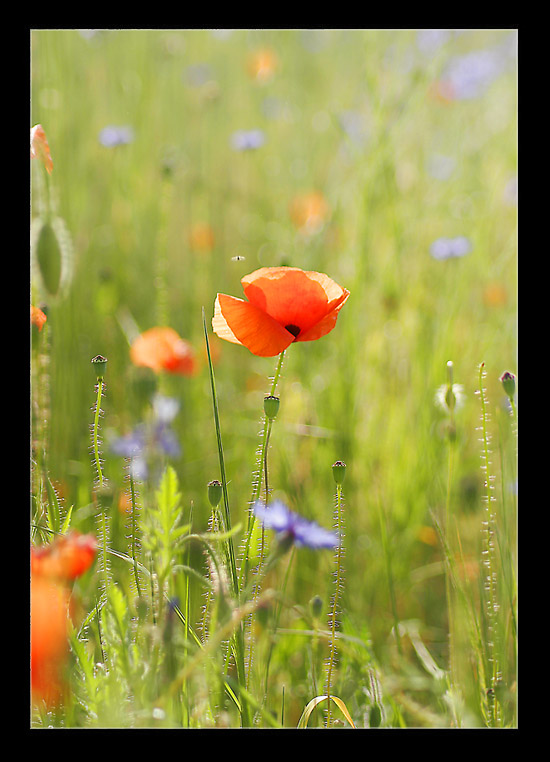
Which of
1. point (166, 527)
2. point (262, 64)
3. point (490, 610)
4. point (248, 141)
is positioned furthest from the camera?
point (262, 64)

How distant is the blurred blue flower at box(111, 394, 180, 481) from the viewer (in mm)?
767

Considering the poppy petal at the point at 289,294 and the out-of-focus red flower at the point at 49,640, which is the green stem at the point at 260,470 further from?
the out-of-focus red flower at the point at 49,640

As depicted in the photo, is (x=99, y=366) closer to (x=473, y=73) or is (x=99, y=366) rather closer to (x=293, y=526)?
(x=293, y=526)

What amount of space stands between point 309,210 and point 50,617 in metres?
1.21

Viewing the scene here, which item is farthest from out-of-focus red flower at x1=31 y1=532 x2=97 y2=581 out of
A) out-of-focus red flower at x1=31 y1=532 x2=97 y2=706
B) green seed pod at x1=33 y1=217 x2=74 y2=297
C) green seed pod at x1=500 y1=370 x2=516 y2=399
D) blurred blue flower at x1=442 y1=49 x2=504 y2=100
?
blurred blue flower at x1=442 y1=49 x2=504 y2=100

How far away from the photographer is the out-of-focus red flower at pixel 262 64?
1838 mm

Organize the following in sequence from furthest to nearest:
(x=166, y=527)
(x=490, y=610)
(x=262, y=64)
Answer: (x=262, y=64), (x=490, y=610), (x=166, y=527)

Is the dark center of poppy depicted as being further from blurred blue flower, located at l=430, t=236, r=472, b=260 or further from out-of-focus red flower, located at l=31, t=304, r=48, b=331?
blurred blue flower, located at l=430, t=236, r=472, b=260

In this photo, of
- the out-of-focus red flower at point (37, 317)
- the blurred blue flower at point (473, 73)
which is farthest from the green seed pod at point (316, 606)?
the blurred blue flower at point (473, 73)

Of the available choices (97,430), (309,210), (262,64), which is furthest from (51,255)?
(262,64)

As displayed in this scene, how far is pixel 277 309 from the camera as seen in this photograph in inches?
26.7

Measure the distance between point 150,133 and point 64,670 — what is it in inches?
52.3

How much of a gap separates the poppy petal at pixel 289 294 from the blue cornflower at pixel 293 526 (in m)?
0.18

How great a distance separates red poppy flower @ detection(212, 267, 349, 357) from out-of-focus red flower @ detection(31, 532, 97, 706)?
9.4 inches
